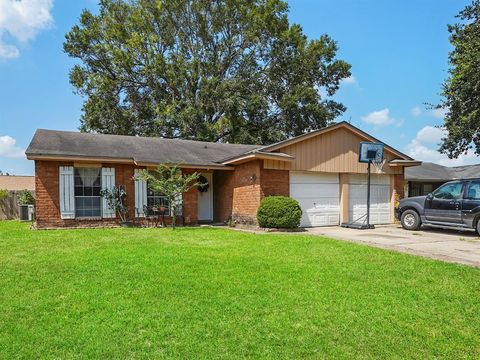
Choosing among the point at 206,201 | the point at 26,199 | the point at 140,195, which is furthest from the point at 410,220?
the point at 26,199

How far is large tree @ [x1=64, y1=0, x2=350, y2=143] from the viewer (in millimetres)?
27562

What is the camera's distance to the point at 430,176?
21406 mm

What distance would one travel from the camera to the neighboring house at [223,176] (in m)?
13.2

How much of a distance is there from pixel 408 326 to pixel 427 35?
562 inches

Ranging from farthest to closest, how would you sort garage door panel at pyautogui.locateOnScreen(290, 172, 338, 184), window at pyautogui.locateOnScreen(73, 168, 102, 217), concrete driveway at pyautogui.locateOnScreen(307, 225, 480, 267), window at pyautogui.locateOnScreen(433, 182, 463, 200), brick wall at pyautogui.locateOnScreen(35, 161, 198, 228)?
garage door panel at pyautogui.locateOnScreen(290, 172, 338, 184) → window at pyautogui.locateOnScreen(73, 168, 102, 217) → brick wall at pyautogui.locateOnScreen(35, 161, 198, 228) → window at pyautogui.locateOnScreen(433, 182, 463, 200) → concrete driveway at pyautogui.locateOnScreen(307, 225, 480, 267)

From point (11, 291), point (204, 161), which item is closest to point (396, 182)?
point (204, 161)

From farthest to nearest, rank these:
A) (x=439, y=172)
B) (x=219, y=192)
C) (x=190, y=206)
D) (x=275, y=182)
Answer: (x=439, y=172)
(x=219, y=192)
(x=190, y=206)
(x=275, y=182)

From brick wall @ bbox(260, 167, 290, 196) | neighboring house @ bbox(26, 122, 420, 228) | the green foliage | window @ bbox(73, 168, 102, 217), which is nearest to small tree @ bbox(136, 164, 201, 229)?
neighboring house @ bbox(26, 122, 420, 228)

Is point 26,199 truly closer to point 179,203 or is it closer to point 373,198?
point 179,203

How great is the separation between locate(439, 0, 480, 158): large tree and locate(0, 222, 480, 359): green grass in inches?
548

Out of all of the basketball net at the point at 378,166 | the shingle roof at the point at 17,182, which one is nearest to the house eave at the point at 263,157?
the basketball net at the point at 378,166

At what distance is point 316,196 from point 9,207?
50.2 ft

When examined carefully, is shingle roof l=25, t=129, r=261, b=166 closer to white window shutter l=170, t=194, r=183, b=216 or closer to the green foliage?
white window shutter l=170, t=194, r=183, b=216

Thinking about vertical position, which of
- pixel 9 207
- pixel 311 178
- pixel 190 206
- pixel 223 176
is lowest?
pixel 9 207
